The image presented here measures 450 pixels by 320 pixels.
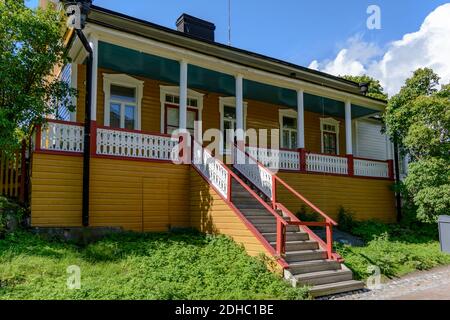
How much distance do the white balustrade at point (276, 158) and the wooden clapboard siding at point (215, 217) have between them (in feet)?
10.1

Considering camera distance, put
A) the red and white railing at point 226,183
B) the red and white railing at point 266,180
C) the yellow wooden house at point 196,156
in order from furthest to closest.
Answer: the red and white railing at point 266,180
the yellow wooden house at point 196,156
the red and white railing at point 226,183

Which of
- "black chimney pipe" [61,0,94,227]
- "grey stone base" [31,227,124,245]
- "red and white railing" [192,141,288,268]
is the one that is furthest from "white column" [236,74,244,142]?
"grey stone base" [31,227,124,245]

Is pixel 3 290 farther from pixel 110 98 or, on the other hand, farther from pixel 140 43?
pixel 110 98

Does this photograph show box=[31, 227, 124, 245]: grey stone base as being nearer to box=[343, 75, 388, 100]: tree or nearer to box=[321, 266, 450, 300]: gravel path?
box=[321, 266, 450, 300]: gravel path

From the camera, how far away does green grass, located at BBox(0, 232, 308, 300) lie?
256 inches

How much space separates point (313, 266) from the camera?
28.1ft

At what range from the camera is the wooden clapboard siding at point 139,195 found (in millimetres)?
10125

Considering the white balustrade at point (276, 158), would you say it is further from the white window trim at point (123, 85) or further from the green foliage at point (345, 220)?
the white window trim at point (123, 85)

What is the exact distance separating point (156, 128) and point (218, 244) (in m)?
6.30

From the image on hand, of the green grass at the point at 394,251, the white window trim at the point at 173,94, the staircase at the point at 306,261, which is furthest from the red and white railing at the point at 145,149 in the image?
the white window trim at the point at 173,94

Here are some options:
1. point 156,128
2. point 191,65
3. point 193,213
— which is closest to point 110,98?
point 156,128

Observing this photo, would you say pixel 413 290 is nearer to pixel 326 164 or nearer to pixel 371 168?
pixel 326 164

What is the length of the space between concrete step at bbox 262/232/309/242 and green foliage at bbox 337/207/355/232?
4922 mm
